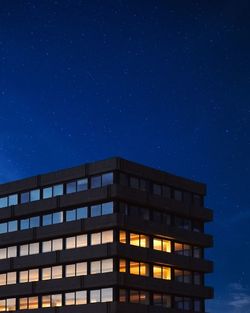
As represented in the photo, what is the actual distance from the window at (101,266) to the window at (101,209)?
511cm

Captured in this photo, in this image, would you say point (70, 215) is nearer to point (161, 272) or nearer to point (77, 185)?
point (77, 185)

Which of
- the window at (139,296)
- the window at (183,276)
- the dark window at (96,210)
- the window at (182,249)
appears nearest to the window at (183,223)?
the window at (182,249)

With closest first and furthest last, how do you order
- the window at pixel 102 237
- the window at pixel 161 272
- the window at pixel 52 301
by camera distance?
the window at pixel 102 237 → the window at pixel 52 301 → the window at pixel 161 272

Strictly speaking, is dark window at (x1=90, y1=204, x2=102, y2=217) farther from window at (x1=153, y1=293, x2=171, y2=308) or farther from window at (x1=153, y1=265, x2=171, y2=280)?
window at (x1=153, y1=293, x2=171, y2=308)

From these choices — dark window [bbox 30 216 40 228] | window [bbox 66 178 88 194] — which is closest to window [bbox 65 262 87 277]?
dark window [bbox 30 216 40 228]

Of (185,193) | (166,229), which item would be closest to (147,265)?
(166,229)

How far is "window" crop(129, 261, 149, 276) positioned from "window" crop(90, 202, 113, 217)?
239 inches

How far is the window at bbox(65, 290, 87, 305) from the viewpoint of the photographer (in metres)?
90.9

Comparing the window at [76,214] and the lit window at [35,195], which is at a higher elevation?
the lit window at [35,195]

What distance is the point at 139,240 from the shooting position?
92.6m

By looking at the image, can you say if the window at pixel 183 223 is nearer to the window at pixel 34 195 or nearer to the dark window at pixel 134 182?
the dark window at pixel 134 182

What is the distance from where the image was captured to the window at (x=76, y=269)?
91.9 metres

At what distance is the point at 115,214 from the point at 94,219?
299cm

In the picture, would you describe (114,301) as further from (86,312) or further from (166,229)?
(166,229)
